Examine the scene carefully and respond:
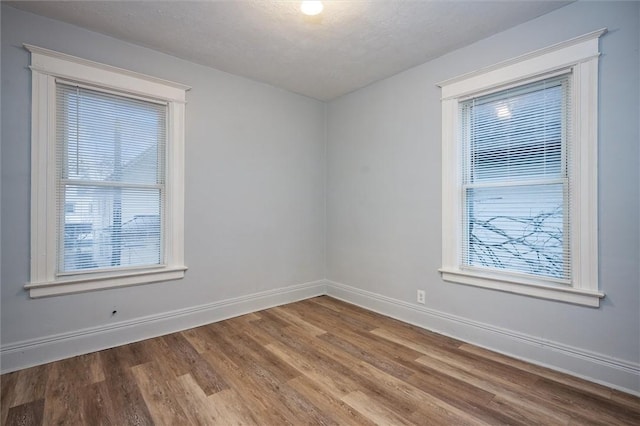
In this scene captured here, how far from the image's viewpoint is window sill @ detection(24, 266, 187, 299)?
7.75ft

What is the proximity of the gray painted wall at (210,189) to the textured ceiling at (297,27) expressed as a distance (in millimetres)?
224

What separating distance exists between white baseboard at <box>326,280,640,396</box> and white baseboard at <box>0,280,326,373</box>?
57.9 inches

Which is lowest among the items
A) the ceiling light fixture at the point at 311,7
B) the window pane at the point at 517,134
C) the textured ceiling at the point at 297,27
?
the window pane at the point at 517,134

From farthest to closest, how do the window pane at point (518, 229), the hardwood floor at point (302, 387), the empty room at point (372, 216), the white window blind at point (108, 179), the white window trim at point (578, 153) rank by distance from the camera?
1. the white window blind at point (108, 179)
2. the window pane at point (518, 229)
3. the white window trim at point (578, 153)
4. the empty room at point (372, 216)
5. the hardwood floor at point (302, 387)

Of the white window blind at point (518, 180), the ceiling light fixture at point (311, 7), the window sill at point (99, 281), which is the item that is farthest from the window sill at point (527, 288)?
the window sill at point (99, 281)

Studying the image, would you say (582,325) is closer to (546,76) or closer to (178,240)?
(546,76)

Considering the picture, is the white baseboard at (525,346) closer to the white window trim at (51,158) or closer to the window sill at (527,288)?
Answer: the window sill at (527,288)

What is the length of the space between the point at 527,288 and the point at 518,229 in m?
0.49

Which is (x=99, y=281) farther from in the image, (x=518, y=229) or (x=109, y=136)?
(x=518, y=229)

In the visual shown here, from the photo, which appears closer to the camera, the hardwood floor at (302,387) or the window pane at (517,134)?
the hardwood floor at (302,387)

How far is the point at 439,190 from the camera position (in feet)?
9.78

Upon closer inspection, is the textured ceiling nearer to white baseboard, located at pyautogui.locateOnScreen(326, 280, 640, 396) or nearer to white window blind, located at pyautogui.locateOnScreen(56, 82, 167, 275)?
white window blind, located at pyautogui.locateOnScreen(56, 82, 167, 275)

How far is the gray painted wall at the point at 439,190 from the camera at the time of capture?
6.63ft

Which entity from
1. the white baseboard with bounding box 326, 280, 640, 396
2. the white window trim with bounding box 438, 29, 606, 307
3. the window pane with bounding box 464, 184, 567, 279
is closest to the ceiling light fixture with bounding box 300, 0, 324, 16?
the white window trim with bounding box 438, 29, 606, 307
